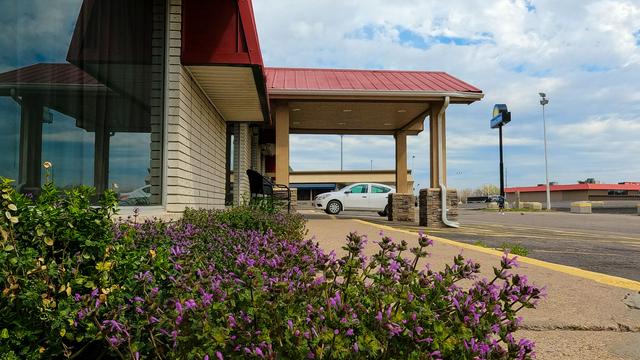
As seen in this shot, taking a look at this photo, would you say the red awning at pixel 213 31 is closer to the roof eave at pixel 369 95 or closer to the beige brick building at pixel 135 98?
the beige brick building at pixel 135 98

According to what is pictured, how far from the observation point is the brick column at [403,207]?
16.2 metres

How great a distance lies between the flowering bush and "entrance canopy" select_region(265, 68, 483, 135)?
1173 cm

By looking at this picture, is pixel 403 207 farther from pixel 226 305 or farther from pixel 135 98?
pixel 226 305

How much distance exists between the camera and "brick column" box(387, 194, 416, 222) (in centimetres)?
1623

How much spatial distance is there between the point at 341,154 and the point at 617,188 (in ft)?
137

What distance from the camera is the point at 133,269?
2041 millimetres

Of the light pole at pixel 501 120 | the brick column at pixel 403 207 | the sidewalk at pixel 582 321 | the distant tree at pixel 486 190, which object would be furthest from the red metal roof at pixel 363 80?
the distant tree at pixel 486 190

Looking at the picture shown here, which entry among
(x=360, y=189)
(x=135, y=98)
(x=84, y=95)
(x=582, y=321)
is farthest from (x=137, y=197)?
(x=360, y=189)

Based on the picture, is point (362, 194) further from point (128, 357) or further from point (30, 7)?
point (128, 357)

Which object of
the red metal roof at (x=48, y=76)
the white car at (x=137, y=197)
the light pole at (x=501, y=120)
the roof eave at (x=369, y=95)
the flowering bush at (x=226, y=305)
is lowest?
the flowering bush at (x=226, y=305)

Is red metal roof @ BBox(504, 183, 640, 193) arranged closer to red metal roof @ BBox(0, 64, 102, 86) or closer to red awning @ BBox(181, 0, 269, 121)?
red awning @ BBox(181, 0, 269, 121)

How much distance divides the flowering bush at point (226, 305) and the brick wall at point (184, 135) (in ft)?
13.8

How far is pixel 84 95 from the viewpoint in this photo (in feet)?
15.3

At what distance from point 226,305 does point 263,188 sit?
9.51 m
